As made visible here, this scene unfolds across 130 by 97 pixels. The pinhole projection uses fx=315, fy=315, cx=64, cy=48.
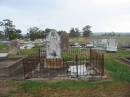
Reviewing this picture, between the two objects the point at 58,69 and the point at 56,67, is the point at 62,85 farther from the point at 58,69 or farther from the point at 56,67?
the point at 56,67

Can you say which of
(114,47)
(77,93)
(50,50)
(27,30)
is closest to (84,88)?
(77,93)

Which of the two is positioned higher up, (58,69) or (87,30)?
(87,30)

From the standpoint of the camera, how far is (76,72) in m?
12.9

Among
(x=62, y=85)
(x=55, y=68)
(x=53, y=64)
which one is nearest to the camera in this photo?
(x=62, y=85)

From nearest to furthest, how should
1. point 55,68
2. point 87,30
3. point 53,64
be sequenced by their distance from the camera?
point 55,68 → point 53,64 → point 87,30

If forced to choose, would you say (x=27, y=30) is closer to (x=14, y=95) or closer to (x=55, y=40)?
(x=55, y=40)

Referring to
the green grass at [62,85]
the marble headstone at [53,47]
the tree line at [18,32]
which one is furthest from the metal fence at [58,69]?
the tree line at [18,32]

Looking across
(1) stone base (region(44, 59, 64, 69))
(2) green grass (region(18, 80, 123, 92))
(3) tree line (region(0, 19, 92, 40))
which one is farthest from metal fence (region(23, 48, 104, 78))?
(3) tree line (region(0, 19, 92, 40))

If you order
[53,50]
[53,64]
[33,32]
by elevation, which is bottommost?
[53,64]

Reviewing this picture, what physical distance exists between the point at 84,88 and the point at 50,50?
5.59m

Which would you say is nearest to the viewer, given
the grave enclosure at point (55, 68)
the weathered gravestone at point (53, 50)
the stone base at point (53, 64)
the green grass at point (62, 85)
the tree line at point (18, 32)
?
the green grass at point (62, 85)

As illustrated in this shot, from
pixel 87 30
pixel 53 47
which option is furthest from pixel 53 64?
pixel 87 30

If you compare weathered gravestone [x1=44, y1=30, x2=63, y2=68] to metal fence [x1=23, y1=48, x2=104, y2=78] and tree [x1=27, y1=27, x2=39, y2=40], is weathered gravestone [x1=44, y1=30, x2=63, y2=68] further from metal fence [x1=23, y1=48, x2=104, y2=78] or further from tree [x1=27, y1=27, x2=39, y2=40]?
tree [x1=27, y1=27, x2=39, y2=40]

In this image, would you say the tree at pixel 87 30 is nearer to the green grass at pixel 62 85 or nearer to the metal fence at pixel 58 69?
the metal fence at pixel 58 69
